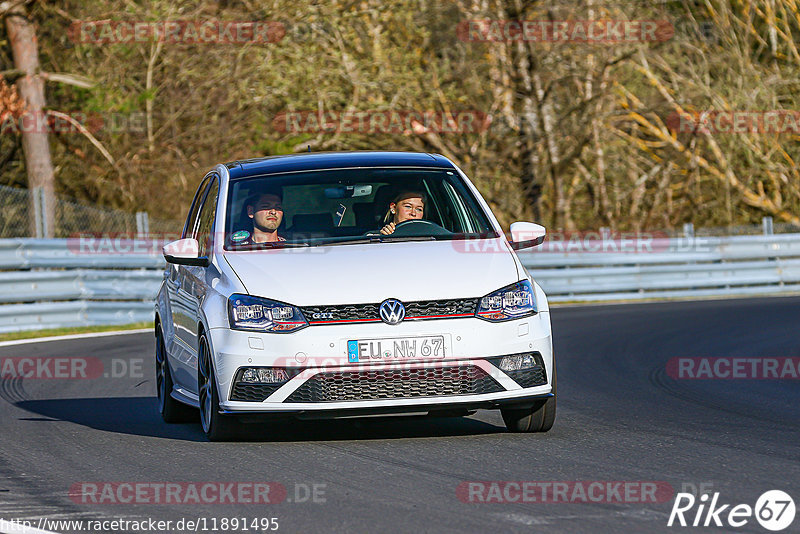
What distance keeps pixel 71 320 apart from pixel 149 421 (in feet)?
31.3

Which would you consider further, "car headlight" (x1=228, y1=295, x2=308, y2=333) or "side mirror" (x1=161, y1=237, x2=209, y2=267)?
"side mirror" (x1=161, y1=237, x2=209, y2=267)

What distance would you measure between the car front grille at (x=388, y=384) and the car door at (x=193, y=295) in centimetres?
108

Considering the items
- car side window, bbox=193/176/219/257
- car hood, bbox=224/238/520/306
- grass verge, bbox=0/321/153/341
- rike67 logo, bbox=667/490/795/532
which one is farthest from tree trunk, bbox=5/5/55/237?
rike67 logo, bbox=667/490/795/532

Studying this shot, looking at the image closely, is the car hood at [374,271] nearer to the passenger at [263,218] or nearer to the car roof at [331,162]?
the passenger at [263,218]

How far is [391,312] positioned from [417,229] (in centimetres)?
117

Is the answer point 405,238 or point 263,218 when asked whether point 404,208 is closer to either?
point 405,238

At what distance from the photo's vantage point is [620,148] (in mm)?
31812

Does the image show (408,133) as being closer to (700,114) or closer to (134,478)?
(700,114)

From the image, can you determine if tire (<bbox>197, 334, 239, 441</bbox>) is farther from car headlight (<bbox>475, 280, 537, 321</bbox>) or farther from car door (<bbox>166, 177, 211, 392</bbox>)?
car headlight (<bbox>475, 280, 537, 321</bbox>)

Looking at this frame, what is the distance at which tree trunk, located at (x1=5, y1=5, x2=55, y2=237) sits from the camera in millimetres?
26672

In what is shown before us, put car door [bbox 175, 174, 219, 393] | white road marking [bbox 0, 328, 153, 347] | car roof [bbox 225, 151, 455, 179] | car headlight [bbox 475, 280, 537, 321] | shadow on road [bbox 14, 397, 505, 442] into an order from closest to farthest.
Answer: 1. car headlight [bbox 475, 280, 537, 321]
2. shadow on road [bbox 14, 397, 505, 442]
3. car door [bbox 175, 174, 219, 393]
4. car roof [bbox 225, 151, 455, 179]
5. white road marking [bbox 0, 328, 153, 347]

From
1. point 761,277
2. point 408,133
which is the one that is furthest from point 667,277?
point 408,133

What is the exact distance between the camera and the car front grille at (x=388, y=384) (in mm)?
7500

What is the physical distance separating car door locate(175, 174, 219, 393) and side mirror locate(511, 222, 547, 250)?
182 cm
